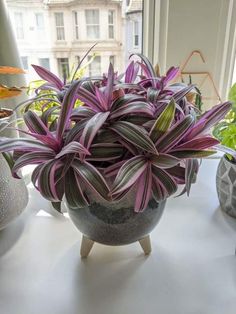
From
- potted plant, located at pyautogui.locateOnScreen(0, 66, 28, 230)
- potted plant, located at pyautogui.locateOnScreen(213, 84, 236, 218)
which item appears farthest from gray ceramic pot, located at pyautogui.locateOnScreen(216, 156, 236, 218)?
potted plant, located at pyautogui.locateOnScreen(0, 66, 28, 230)

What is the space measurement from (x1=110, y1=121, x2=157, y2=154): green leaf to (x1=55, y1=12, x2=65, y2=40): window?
761 millimetres

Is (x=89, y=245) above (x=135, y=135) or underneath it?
underneath

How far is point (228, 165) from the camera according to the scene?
25.7 inches

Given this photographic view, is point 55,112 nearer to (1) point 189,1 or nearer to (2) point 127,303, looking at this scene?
(2) point 127,303

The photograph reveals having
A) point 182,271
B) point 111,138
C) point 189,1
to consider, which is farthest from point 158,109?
point 189,1

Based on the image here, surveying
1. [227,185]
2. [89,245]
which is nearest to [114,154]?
[89,245]

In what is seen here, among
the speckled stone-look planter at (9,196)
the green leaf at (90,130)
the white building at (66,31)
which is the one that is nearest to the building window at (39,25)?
the white building at (66,31)

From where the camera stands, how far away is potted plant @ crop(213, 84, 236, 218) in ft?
2.01

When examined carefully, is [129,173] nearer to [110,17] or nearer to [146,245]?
[146,245]

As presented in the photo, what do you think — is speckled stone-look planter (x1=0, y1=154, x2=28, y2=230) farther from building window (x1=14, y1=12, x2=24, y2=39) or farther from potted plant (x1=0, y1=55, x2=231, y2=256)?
building window (x1=14, y1=12, x2=24, y2=39)

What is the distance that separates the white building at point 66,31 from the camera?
104 cm

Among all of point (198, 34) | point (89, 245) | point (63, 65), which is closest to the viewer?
point (89, 245)

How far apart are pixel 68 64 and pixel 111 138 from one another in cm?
77

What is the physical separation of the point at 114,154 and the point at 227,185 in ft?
1.10
